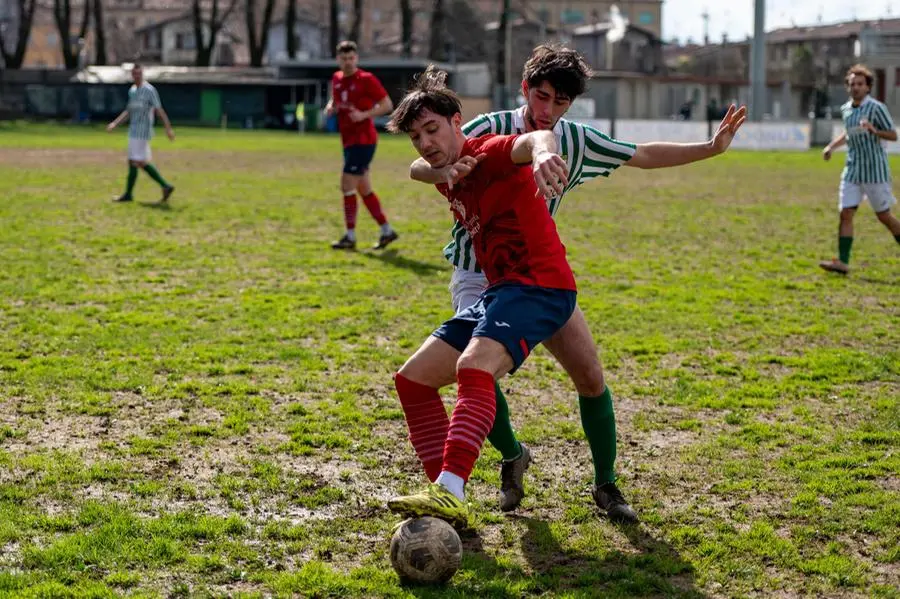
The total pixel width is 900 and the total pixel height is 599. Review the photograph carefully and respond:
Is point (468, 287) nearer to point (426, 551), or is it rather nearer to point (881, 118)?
point (426, 551)

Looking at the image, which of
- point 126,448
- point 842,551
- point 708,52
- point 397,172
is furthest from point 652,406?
point 708,52

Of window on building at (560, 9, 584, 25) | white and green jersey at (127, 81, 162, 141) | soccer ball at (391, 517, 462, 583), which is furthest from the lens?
window on building at (560, 9, 584, 25)

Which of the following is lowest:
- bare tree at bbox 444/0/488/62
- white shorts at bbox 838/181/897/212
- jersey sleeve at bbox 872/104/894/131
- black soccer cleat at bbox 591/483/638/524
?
black soccer cleat at bbox 591/483/638/524

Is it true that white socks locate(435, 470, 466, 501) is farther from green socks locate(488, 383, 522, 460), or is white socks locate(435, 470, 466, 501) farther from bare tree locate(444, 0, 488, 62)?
bare tree locate(444, 0, 488, 62)

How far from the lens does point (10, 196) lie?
723 inches

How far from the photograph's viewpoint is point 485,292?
188 inches

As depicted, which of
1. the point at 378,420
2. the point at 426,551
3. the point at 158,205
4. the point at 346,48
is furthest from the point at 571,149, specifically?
the point at 158,205

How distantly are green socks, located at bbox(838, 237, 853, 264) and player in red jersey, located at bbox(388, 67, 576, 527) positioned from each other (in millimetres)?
8338

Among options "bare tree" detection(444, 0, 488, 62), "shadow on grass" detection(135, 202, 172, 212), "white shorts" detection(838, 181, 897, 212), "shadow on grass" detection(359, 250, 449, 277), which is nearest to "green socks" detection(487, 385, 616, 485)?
"shadow on grass" detection(359, 250, 449, 277)

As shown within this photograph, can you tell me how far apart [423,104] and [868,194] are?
909cm

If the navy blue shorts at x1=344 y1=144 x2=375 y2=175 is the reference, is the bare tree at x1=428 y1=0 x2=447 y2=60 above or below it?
above

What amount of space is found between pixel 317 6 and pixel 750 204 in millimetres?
97418

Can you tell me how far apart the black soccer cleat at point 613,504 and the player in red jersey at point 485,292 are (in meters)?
0.78

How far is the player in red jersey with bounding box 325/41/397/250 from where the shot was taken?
13.5m
